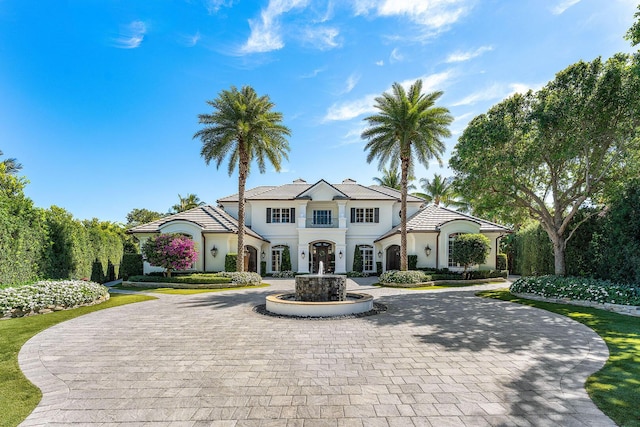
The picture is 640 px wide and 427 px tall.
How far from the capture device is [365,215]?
27.9 meters

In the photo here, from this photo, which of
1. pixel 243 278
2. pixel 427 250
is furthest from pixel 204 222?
pixel 427 250

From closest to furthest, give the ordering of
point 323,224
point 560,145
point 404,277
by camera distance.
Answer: point 560,145 → point 404,277 → point 323,224

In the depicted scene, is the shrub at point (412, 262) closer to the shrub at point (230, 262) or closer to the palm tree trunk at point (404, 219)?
the palm tree trunk at point (404, 219)

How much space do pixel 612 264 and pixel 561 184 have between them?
4892 millimetres

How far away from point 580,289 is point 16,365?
18.2 metres

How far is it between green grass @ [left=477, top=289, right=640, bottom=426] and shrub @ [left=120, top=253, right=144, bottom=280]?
81.4 feet

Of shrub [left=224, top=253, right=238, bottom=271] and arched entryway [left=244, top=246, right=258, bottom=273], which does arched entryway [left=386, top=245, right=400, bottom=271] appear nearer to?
arched entryway [left=244, top=246, right=258, bottom=273]

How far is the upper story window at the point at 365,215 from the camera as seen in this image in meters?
27.8

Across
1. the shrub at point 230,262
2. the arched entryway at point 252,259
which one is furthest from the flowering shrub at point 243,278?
the arched entryway at point 252,259

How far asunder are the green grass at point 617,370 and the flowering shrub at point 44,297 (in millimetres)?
15316

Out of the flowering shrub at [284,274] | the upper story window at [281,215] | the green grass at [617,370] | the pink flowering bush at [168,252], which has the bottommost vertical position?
the flowering shrub at [284,274]

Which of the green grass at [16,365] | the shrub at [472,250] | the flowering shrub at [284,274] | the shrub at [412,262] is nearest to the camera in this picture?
the green grass at [16,365]

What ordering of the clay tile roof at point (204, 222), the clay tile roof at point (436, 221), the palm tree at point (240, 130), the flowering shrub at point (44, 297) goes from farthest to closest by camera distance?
the clay tile roof at point (436, 221) → the clay tile roof at point (204, 222) → the palm tree at point (240, 130) → the flowering shrub at point (44, 297)

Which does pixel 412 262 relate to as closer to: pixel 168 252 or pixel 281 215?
pixel 281 215
